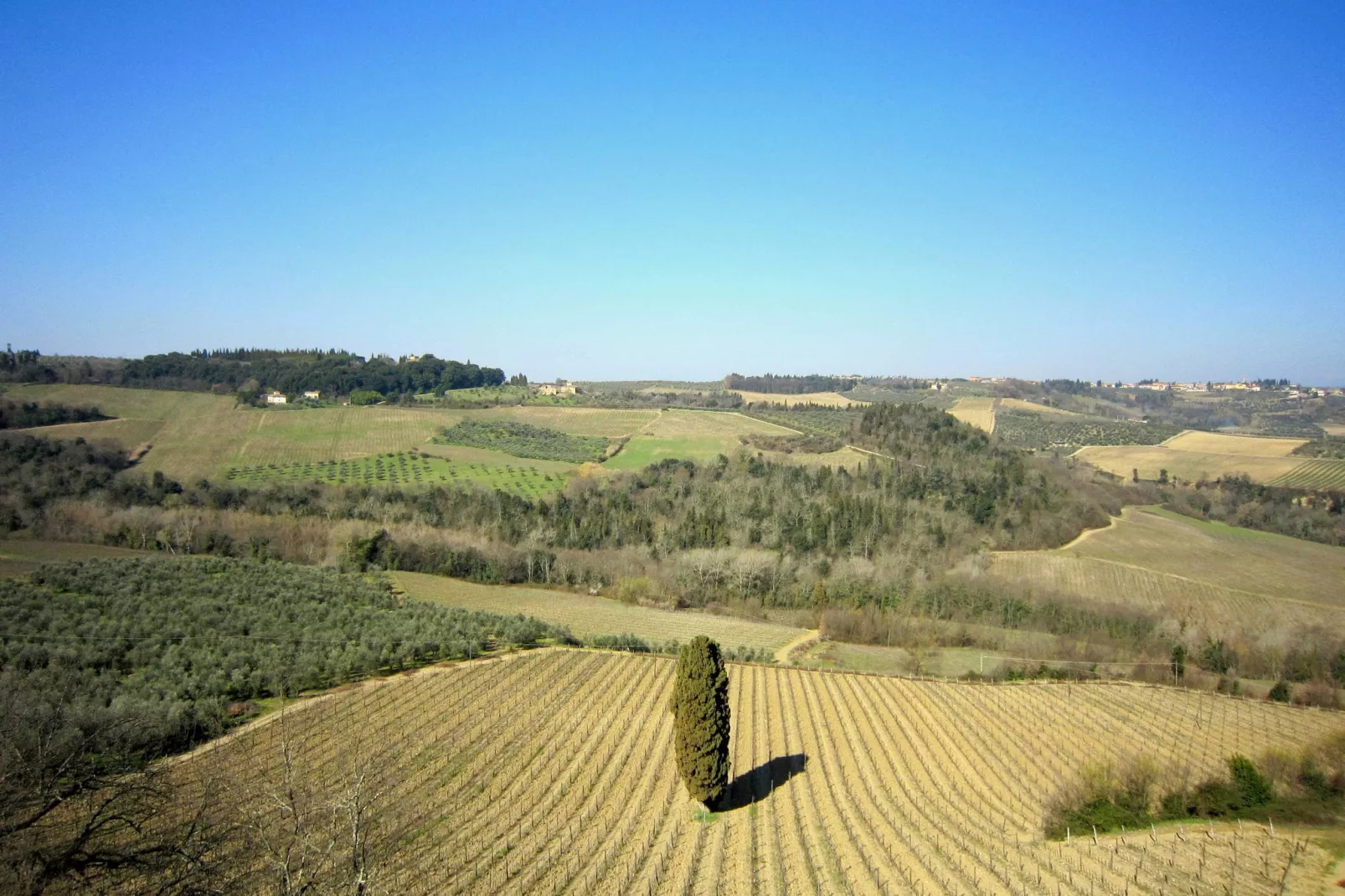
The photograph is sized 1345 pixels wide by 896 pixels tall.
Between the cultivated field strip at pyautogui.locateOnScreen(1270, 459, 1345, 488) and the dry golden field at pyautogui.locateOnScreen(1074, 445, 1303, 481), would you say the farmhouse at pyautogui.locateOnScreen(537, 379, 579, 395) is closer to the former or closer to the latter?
the dry golden field at pyautogui.locateOnScreen(1074, 445, 1303, 481)

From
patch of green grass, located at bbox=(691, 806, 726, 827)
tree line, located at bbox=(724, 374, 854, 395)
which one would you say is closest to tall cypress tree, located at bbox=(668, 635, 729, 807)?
patch of green grass, located at bbox=(691, 806, 726, 827)

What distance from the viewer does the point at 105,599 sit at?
31.8m

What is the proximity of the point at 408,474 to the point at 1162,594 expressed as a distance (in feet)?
206

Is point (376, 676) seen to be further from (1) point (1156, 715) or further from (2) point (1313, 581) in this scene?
(2) point (1313, 581)

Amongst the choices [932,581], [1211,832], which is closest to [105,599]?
[1211,832]

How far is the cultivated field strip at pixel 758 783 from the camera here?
18656 millimetres

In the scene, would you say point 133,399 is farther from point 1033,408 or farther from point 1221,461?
point 1033,408

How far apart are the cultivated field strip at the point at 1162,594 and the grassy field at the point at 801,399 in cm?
6935

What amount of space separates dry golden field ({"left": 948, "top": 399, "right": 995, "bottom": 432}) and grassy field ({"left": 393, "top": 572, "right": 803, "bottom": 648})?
198ft

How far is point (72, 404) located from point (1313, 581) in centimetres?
10147

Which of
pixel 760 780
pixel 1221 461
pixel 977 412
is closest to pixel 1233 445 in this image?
pixel 1221 461

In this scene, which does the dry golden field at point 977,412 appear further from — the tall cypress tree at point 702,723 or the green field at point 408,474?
the tall cypress tree at point 702,723

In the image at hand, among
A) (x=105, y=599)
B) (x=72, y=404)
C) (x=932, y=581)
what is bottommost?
(x=932, y=581)

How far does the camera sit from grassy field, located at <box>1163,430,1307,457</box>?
8800 centimetres
